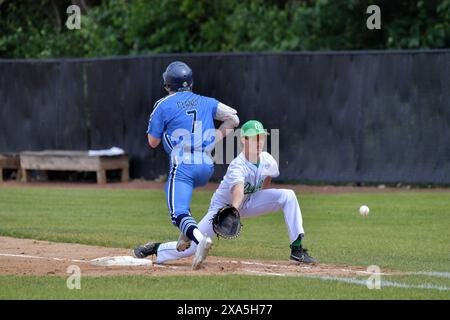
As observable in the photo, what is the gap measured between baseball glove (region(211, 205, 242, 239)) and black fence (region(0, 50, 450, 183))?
10627mm

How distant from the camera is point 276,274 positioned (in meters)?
10.1

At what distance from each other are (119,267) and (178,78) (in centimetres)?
201

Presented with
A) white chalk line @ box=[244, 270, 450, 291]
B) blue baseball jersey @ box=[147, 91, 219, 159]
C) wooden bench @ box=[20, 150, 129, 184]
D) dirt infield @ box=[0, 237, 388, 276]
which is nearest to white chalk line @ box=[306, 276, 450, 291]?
white chalk line @ box=[244, 270, 450, 291]

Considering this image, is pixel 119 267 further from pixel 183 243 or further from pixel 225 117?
pixel 225 117

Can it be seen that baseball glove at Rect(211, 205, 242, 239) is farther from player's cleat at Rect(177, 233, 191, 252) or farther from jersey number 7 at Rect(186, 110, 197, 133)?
jersey number 7 at Rect(186, 110, 197, 133)

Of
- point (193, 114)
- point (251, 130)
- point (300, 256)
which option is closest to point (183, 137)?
point (193, 114)

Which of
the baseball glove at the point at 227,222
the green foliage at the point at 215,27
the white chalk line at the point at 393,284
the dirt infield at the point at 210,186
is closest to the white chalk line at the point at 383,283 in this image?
the white chalk line at the point at 393,284

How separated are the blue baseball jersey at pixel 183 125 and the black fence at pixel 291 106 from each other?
10.5 metres

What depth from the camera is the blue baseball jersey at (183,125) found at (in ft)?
34.4

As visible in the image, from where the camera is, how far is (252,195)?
35.7 feet

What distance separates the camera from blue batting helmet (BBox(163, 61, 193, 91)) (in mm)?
10641

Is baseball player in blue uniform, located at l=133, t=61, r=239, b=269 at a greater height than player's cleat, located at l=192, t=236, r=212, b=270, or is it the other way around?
baseball player in blue uniform, located at l=133, t=61, r=239, b=269

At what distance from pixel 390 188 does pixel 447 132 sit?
1.61 meters
